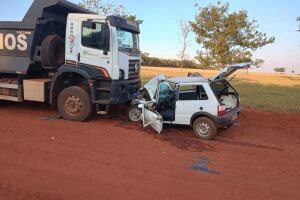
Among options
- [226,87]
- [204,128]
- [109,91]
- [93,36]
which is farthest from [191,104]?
[93,36]

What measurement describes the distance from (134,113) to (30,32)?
400cm

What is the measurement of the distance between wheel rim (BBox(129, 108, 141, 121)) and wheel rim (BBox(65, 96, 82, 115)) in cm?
152

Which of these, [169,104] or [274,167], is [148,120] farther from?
[274,167]

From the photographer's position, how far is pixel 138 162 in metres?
7.36

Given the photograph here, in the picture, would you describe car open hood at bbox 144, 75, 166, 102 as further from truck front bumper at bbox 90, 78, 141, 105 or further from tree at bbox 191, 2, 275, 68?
tree at bbox 191, 2, 275, 68

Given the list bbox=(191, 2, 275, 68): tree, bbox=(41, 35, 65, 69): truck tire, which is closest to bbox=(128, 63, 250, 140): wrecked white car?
bbox=(41, 35, 65, 69): truck tire

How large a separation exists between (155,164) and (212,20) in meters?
29.5

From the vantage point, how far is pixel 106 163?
7191 millimetres

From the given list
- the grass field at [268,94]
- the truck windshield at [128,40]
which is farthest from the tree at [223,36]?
the truck windshield at [128,40]

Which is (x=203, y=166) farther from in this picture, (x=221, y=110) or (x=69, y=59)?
(x=69, y=59)

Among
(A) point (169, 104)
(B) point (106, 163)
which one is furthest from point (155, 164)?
(A) point (169, 104)

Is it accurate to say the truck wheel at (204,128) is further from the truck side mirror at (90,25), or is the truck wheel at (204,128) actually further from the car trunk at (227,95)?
the truck side mirror at (90,25)

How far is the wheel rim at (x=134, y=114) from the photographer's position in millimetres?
10983

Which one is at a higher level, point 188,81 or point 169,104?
point 188,81
